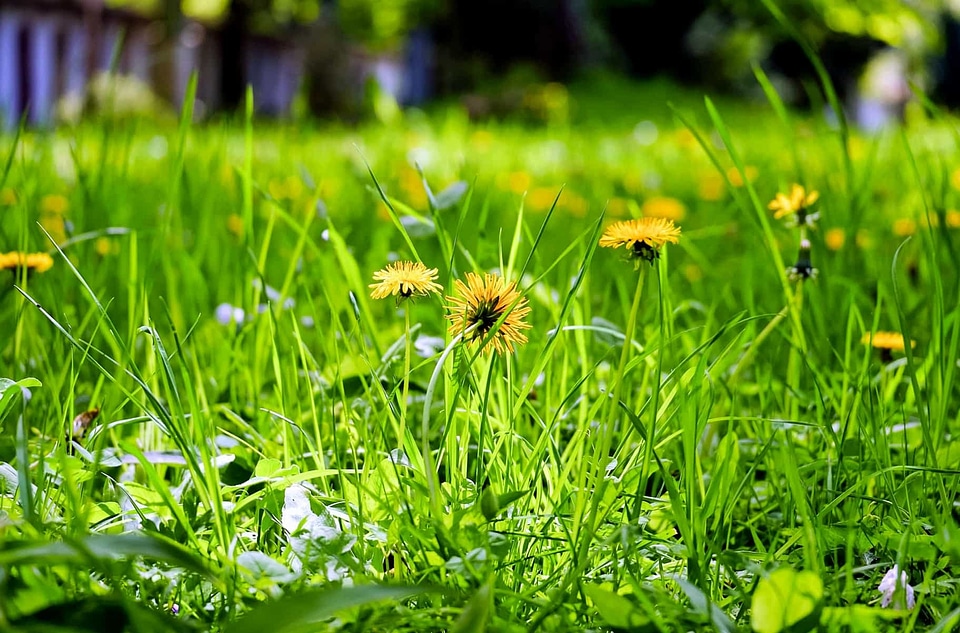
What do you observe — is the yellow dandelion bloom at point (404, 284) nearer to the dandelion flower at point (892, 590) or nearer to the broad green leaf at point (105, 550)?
the broad green leaf at point (105, 550)

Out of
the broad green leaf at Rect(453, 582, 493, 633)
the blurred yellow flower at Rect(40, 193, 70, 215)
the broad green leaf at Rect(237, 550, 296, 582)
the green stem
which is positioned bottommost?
the blurred yellow flower at Rect(40, 193, 70, 215)

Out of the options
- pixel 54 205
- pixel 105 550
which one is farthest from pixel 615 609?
pixel 54 205

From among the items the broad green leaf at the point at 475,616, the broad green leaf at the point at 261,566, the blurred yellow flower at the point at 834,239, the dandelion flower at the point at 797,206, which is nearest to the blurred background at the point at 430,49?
the blurred yellow flower at the point at 834,239

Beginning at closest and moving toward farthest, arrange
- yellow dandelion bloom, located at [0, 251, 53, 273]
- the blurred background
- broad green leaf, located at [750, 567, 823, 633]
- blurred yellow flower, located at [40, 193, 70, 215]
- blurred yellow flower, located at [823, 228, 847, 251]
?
broad green leaf, located at [750, 567, 823, 633] → yellow dandelion bloom, located at [0, 251, 53, 273] → blurred yellow flower, located at [823, 228, 847, 251] → blurred yellow flower, located at [40, 193, 70, 215] → the blurred background

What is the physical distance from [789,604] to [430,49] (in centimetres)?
1674

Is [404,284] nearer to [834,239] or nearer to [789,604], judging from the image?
[789,604]

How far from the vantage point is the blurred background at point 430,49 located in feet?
29.2

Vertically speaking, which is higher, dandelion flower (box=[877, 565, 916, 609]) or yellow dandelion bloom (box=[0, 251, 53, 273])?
yellow dandelion bloom (box=[0, 251, 53, 273])

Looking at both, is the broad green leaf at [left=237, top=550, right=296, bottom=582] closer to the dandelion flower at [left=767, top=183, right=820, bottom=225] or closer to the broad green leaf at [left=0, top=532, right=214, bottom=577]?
the broad green leaf at [left=0, top=532, right=214, bottom=577]

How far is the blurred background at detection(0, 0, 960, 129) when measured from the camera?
891 cm

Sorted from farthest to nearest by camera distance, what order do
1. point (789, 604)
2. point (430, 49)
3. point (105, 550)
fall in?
point (430, 49), point (789, 604), point (105, 550)

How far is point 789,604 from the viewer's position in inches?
24.8

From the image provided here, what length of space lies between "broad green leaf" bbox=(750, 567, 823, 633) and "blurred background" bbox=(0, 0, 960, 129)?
563 cm

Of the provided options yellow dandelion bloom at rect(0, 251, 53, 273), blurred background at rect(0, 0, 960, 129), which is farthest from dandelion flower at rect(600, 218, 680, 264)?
blurred background at rect(0, 0, 960, 129)
